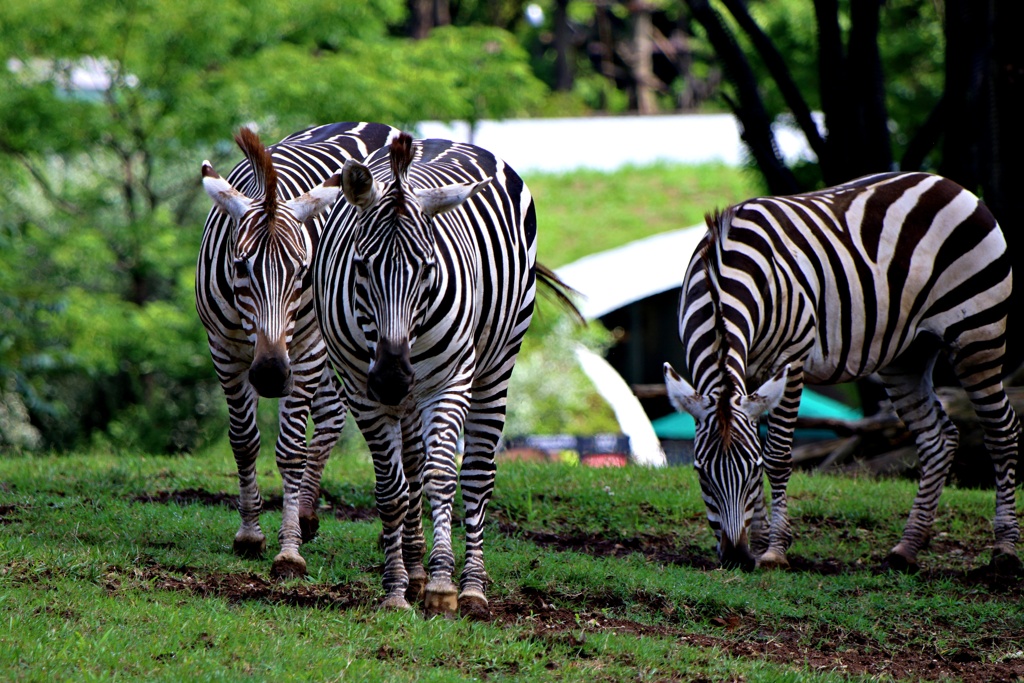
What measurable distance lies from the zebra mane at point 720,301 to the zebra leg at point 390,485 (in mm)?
2080

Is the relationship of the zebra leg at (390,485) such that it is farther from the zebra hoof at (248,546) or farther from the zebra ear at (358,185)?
the zebra hoof at (248,546)

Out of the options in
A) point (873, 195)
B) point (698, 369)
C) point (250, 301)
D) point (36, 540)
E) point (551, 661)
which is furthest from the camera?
point (873, 195)

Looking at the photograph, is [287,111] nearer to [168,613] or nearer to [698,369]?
[698,369]

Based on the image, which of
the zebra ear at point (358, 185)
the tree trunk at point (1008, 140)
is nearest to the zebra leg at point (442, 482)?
the zebra ear at point (358, 185)

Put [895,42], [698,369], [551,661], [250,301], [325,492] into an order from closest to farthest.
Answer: [551,661], [250,301], [698,369], [325,492], [895,42]

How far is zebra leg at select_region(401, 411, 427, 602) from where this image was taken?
18.2 feet

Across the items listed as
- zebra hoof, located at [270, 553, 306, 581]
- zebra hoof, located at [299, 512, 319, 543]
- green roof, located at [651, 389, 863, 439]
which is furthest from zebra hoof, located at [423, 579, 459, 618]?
green roof, located at [651, 389, 863, 439]

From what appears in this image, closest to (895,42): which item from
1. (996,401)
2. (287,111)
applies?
(287,111)

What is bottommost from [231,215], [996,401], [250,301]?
[996,401]

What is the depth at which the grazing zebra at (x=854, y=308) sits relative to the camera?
7.05 metres

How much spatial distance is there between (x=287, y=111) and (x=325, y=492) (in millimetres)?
9242

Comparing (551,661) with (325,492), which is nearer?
(551,661)

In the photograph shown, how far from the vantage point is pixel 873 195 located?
7711 millimetres

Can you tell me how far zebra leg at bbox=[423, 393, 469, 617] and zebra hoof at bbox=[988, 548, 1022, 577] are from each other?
3.79 meters
